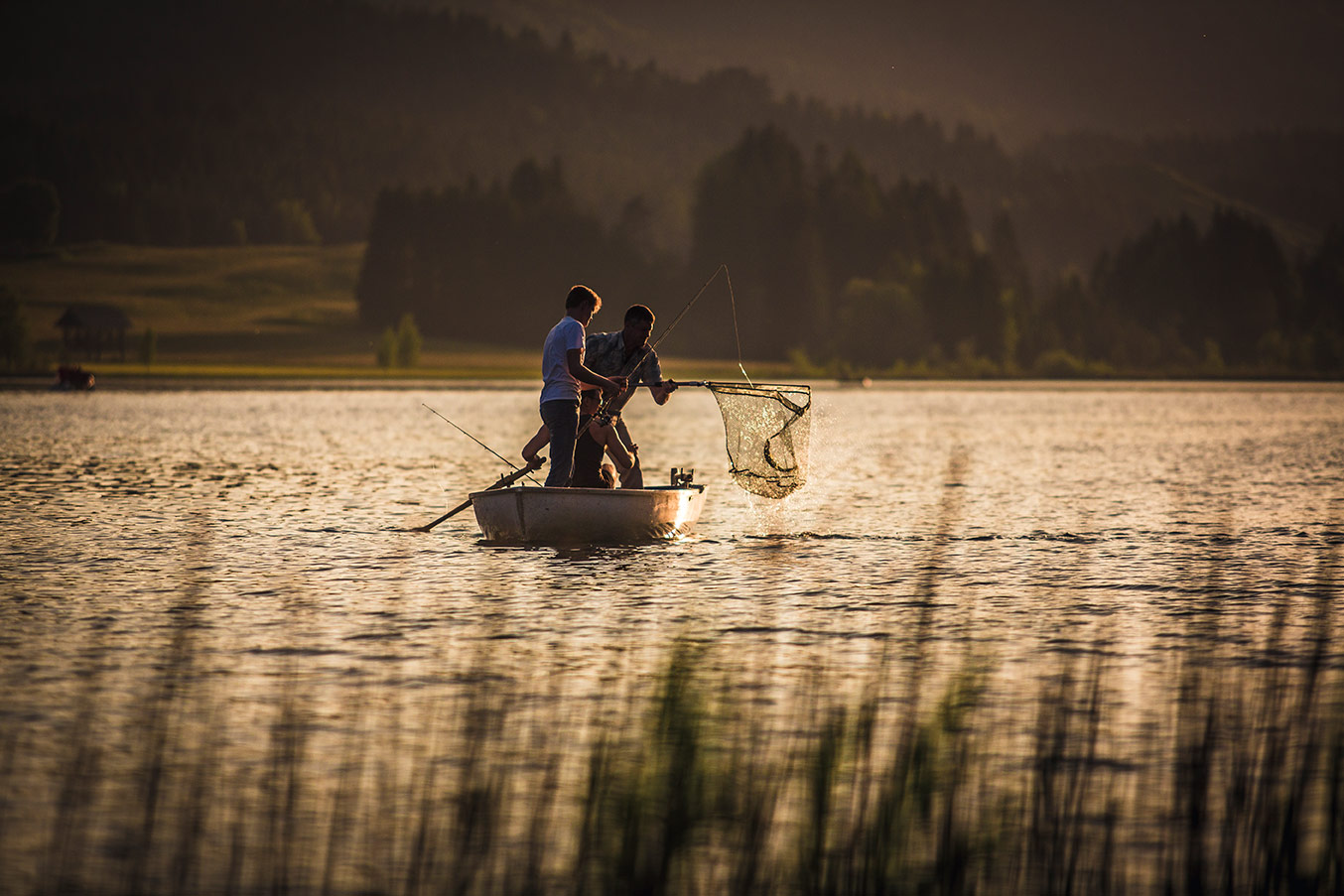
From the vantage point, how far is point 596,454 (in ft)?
61.0

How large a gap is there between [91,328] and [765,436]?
6773 inches

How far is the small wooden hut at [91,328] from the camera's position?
575 ft

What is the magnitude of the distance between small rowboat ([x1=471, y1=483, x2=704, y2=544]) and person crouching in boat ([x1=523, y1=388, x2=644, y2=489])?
42 centimetres

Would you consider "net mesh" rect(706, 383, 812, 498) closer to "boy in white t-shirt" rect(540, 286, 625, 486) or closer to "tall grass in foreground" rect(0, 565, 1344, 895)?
"boy in white t-shirt" rect(540, 286, 625, 486)

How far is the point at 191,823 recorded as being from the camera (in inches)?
Result: 277

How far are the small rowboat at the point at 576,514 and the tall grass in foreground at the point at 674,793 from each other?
7.60 m

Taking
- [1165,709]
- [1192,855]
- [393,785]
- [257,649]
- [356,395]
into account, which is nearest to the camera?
[1192,855]

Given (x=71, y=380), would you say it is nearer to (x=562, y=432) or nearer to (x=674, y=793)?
(x=562, y=432)

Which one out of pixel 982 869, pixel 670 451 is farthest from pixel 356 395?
pixel 982 869

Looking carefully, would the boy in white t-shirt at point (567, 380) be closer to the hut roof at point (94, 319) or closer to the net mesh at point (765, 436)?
the net mesh at point (765, 436)

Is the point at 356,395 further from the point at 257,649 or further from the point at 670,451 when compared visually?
the point at 257,649

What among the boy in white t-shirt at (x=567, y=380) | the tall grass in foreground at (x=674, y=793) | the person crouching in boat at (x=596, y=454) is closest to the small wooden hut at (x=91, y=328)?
the person crouching in boat at (x=596, y=454)

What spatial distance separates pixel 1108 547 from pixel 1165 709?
9.24 m

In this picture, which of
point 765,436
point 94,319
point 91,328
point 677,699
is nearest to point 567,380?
point 765,436
